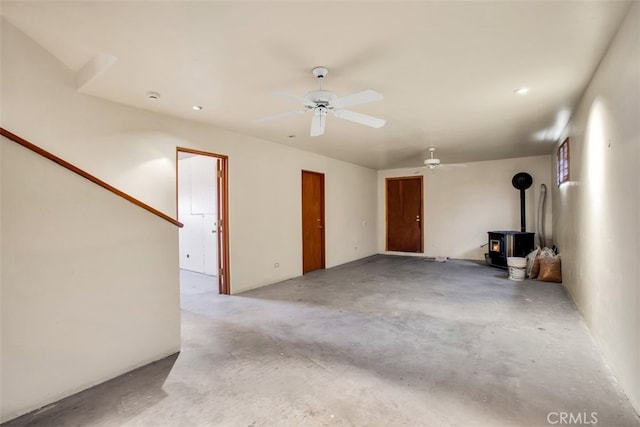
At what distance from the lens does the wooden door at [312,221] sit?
6.11 metres

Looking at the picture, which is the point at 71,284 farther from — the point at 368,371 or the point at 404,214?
the point at 404,214

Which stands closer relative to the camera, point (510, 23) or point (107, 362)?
point (510, 23)

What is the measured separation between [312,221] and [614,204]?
4.70 metres

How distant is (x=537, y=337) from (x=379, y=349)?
5.24 feet

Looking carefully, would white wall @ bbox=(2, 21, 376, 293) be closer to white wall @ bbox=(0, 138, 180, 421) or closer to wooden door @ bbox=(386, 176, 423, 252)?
white wall @ bbox=(0, 138, 180, 421)

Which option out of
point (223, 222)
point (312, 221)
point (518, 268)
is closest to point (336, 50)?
point (223, 222)

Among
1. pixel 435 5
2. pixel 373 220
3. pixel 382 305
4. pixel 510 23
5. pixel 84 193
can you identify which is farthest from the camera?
pixel 373 220

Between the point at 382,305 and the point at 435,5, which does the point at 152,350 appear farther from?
the point at 435,5

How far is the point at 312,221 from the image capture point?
6.33m

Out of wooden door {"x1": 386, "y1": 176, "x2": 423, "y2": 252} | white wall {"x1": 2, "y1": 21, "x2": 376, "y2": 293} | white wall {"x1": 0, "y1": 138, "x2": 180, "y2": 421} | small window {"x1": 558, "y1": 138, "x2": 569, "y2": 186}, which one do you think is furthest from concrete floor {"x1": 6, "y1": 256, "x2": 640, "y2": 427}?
wooden door {"x1": 386, "y1": 176, "x2": 423, "y2": 252}

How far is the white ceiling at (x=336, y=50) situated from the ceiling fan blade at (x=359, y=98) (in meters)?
0.33

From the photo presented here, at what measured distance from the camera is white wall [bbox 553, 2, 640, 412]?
1.92 metres

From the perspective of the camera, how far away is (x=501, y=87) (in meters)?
3.00

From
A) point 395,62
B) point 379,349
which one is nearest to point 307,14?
point 395,62
